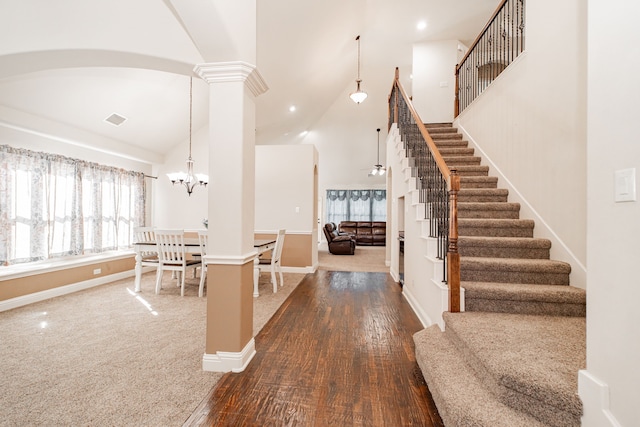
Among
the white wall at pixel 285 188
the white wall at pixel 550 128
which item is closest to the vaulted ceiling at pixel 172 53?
the white wall at pixel 285 188

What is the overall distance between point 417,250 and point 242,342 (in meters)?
2.27

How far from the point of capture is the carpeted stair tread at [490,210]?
126 inches

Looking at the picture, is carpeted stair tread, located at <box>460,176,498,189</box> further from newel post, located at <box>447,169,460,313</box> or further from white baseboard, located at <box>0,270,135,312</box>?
white baseboard, located at <box>0,270,135,312</box>

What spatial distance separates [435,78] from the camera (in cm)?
665

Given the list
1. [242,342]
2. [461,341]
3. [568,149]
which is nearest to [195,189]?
[242,342]

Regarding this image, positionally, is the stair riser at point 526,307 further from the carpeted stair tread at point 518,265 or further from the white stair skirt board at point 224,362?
the white stair skirt board at point 224,362

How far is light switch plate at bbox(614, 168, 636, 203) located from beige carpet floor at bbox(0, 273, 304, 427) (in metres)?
2.39

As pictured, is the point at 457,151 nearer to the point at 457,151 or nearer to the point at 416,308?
the point at 457,151

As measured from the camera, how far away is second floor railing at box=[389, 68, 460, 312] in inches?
89.4

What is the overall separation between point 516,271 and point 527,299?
34cm

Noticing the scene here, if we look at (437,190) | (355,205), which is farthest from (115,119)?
(355,205)

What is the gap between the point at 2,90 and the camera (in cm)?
338

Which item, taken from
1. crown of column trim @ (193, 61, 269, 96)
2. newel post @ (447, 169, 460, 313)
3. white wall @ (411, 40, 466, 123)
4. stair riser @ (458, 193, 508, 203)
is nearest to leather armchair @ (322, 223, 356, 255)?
white wall @ (411, 40, 466, 123)

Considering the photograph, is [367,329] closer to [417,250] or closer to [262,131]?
[417,250]
